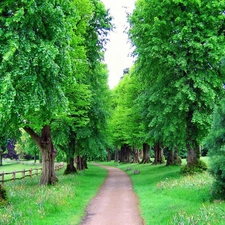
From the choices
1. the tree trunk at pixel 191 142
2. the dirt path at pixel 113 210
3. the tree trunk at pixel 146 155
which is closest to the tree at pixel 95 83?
the tree trunk at pixel 191 142

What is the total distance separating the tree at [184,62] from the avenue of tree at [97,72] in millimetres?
64

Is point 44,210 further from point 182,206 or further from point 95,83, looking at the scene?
point 95,83

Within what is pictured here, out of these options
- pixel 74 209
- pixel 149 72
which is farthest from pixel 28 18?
pixel 149 72

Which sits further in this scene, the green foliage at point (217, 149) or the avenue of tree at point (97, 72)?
the green foliage at point (217, 149)

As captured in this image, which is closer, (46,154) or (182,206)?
(182,206)

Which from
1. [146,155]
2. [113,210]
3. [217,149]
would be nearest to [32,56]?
[113,210]

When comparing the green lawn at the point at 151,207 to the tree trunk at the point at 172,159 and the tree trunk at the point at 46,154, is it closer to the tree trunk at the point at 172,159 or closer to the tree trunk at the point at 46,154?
the tree trunk at the point at 46,154

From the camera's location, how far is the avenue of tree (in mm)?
9977

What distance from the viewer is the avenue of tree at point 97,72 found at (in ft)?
32.7

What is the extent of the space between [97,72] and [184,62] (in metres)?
10.8

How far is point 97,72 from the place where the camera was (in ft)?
89.4

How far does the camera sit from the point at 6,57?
9.01m

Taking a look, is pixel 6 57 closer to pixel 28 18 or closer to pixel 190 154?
pixel 28 18

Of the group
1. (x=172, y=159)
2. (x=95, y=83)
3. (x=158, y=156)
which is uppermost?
(x=95, y=83)
